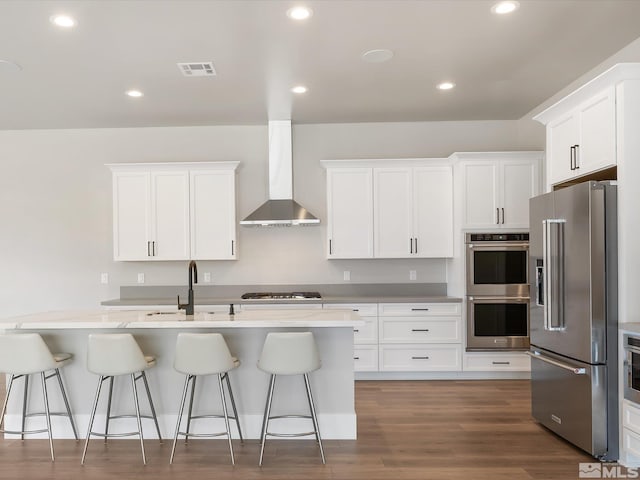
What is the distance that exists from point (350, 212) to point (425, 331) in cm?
157

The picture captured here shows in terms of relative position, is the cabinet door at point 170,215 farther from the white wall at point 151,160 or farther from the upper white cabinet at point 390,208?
the upper white cabinet at point 390,208

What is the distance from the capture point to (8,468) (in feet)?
10.2

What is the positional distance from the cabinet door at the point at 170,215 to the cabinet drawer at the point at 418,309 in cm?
235

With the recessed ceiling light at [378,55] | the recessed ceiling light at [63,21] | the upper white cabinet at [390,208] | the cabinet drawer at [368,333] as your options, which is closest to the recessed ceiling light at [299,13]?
the recessed ceiling light at [378,55]

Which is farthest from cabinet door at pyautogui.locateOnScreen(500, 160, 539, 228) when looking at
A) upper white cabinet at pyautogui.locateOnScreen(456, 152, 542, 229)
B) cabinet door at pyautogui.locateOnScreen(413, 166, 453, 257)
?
cabinet door at pyautogui.locateOnScreen(413, 166, 453, 257)

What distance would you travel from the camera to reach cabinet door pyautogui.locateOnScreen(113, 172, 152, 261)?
219 inches

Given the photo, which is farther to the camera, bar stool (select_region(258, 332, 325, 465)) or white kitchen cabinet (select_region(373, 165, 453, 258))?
white kitchen cabinet (select_region(373, 165, 453, 258))

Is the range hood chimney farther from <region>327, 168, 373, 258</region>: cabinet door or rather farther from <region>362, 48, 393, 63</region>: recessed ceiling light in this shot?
<region>362, 48, 393, 63</region>: recessed ceiling light

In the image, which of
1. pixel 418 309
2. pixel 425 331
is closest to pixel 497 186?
pixel 418 309

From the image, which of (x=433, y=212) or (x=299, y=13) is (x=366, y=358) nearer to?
(x=433, y=212)

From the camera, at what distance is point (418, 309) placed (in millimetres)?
5250

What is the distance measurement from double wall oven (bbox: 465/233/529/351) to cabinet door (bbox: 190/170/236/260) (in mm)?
2706

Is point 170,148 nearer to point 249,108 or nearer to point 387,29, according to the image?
point 249,108

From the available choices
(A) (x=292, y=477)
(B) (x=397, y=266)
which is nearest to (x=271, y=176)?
(B) (x=397, y=266)
